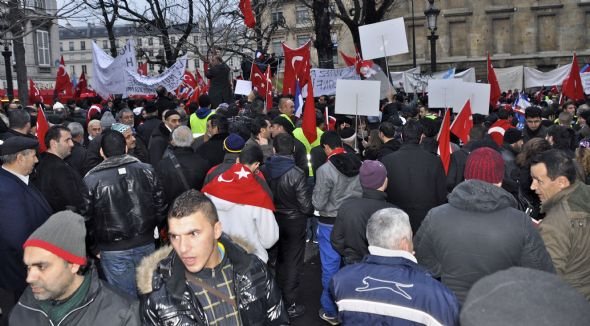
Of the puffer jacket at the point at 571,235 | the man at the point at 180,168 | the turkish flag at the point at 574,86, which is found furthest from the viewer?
the turkish flag at the point at 574,86

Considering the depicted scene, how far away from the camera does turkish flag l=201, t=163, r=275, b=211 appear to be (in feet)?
14.6

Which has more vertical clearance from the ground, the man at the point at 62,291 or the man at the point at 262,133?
the man at the point at 262,133

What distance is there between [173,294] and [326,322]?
3.47m

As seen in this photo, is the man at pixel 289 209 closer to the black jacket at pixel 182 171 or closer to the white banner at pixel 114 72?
the black jacket at pixel 182 171

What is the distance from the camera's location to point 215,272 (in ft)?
8.38

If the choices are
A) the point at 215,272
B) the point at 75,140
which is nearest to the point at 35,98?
the point at 75,140

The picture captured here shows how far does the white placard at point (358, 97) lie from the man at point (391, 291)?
4.70 m

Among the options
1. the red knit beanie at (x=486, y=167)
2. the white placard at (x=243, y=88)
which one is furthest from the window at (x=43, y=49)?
the red knit beanie at (x=486, y=167)

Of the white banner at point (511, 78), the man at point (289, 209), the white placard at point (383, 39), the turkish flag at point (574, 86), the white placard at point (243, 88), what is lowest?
the man at point (289, 209)

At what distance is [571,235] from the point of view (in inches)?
132

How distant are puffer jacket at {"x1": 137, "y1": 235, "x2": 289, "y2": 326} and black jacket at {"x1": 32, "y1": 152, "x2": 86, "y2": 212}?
2.55 metres

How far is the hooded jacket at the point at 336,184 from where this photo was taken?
17.4ft

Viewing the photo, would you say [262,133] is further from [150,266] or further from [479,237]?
[150,266]

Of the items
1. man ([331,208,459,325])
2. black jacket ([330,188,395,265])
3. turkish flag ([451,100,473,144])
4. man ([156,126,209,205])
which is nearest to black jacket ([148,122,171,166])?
man ([156,126,209,205])
